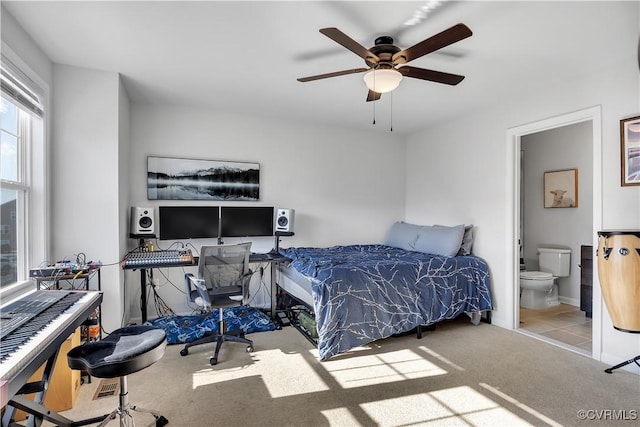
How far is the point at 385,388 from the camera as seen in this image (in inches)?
92.0

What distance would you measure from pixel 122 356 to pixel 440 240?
3349mm

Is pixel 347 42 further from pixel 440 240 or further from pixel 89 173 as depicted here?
pixel 440 240

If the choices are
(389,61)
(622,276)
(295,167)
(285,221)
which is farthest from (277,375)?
(295,167)

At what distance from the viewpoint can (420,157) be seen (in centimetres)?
494

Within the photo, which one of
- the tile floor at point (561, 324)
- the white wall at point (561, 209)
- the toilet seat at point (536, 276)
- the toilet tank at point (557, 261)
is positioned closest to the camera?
the tile floor at point (561, 324)

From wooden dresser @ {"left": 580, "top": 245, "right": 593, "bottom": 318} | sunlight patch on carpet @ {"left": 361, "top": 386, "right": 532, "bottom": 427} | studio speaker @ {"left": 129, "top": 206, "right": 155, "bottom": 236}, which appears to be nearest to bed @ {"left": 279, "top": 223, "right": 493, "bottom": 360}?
sunlight patch on carpet @ {"left": 361, "top": 386, "right": 532, "bottom": 427}

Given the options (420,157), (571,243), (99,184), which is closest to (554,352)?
(571,243)

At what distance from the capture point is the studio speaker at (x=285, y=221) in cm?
403

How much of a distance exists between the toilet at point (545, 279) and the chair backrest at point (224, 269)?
348cm

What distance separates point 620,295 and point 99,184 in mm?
4191

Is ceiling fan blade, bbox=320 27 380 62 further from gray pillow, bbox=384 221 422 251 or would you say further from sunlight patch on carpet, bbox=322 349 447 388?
gray pillow, bbox=384 221 422 251

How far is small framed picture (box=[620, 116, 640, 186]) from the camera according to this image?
8.30 ft
